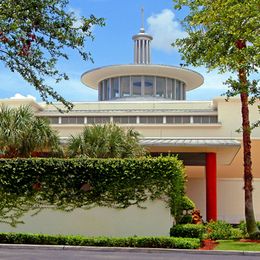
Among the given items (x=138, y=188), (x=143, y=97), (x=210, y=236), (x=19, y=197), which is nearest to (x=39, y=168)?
(x=19, y=197)

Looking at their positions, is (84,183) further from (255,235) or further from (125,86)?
(125,86)

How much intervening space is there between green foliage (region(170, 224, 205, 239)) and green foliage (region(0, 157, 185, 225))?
79 cm

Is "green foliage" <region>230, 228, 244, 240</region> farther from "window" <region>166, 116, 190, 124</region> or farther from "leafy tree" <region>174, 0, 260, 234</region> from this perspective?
"window" <region>166, 116, 190, 124</region>

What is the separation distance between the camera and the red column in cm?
3431

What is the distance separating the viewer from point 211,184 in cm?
3497

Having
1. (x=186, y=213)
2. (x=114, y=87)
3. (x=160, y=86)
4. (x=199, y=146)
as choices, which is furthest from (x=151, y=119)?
(x=186, y=213)

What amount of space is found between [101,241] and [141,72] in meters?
32.5

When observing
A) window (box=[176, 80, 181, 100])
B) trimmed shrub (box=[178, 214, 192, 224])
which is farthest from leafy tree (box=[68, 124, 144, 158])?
window (box=[176, 80, 181, 100])

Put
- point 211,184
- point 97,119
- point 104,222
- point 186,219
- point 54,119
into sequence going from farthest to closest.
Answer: point 54,119
point 97,119
point 211,184
point 186,219
point 104,222

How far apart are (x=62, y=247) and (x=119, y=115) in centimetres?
2560

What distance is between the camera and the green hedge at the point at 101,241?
62.6ft

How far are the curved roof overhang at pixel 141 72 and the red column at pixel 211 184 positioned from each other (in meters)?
16.9

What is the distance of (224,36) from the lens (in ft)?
52.3

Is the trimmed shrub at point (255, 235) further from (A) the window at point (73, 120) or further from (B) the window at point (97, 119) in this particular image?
(A) the window at point (73, 120)
